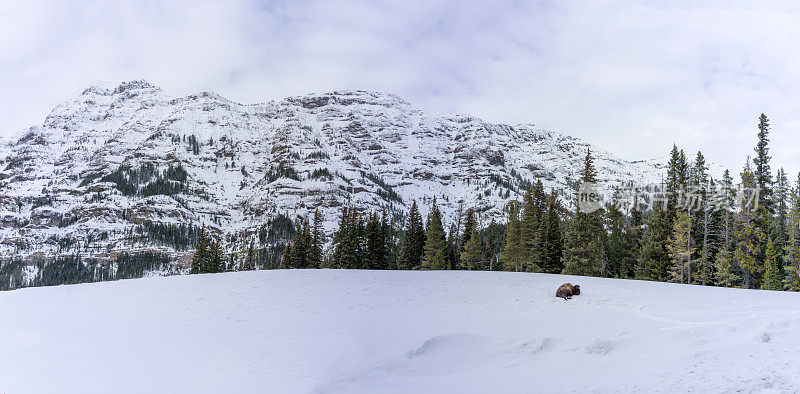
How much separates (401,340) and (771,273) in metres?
44.4

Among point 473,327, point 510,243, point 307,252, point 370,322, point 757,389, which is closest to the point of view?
point 757,389

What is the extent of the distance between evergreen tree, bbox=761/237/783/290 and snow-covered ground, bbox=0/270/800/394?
85.3 feet

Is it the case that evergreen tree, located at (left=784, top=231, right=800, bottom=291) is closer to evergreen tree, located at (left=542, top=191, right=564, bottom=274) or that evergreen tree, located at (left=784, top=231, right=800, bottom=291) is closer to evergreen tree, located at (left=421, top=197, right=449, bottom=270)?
evergreen tree, located at (left=542, top=191, right=564, bottom=274)

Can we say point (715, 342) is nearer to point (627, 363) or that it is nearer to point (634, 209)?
→ point (627, 363)

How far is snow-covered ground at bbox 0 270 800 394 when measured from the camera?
11.8 m

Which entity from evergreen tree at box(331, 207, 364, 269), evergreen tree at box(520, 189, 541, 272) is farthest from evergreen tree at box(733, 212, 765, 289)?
evergreen tree at box(331, 207, 364, 269)

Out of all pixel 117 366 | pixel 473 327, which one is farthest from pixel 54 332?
pixel 473 327

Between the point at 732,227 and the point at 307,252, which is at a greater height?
the point at 732,227

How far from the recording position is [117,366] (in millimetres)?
14406

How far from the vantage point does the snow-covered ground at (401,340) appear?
11773 millimetres

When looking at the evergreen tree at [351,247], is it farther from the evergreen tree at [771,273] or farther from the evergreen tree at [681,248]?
the evergreen tree at [771,273]

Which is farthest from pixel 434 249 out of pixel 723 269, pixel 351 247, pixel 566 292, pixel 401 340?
pixel 401 340

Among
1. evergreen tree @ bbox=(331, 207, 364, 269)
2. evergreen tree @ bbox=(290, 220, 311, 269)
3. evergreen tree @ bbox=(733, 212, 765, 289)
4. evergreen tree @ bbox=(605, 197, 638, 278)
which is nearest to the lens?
evergreen tree @ bbox=(733, 212, 765, 289)

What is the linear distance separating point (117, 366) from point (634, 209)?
55791 mm
